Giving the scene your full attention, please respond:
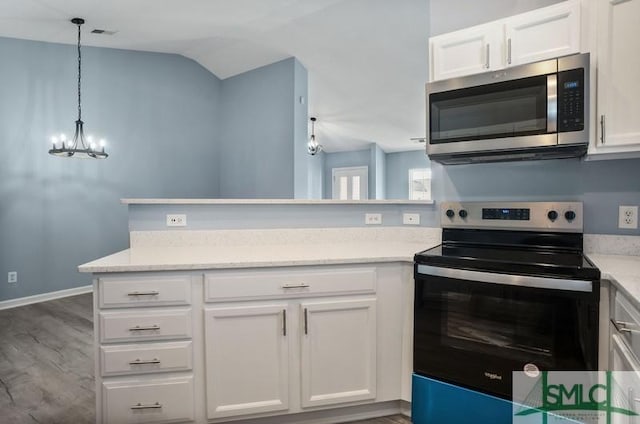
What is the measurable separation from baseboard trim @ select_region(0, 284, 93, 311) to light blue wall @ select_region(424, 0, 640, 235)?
4.56m

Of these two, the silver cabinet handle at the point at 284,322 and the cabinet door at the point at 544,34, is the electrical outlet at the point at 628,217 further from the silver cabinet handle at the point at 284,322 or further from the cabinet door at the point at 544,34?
the silver cabinet handle at the point at 284,322

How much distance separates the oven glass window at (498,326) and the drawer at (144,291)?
1.21m

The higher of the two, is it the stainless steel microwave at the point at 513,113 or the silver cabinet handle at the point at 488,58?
the silver cabinet handle at the point at 488,58

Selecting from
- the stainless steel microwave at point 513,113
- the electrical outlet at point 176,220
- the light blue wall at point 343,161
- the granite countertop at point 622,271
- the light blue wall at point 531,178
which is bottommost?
the granite countertop at point 622,271

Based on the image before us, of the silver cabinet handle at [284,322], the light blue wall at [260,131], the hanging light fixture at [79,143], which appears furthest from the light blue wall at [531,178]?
the hanging light fixture at [79,143]

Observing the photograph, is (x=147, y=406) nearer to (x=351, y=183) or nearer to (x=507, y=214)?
(x=507, y=214)

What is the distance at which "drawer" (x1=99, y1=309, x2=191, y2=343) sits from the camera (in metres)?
1.65

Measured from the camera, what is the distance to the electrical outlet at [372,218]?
8.29 ft

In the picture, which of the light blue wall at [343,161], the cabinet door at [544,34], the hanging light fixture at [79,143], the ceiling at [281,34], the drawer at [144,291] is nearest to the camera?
the drawer at [144,291]

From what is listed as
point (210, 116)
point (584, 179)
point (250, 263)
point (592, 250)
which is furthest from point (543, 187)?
point (210, 116)

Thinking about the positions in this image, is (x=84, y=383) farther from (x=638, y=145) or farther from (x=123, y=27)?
(x=123, y=27)

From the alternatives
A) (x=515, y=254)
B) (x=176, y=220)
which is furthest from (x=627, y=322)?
(x=176, y=220)

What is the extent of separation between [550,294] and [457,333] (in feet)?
1.40

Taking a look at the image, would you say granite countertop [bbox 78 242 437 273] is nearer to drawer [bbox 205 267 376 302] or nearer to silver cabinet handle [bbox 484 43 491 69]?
drawer [bbox 205 267 376 302]
